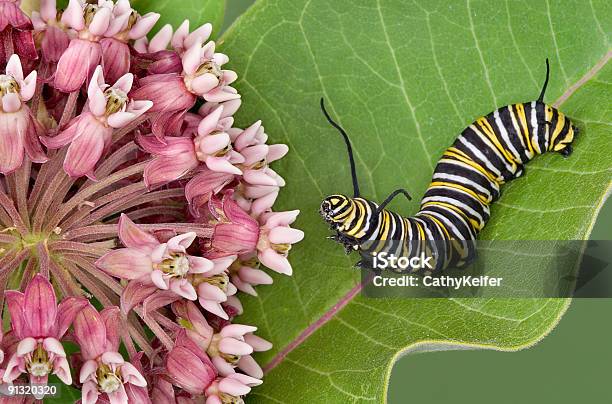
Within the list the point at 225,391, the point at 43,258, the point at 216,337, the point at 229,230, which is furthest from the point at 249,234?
the point at 43,258

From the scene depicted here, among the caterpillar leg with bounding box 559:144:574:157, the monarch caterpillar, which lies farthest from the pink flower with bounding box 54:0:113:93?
the caterpillar leg with bounding box 559:144:574:157

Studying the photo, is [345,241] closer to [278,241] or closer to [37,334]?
[278,241]

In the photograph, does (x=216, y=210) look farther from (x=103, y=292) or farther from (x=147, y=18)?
(x=147, y=18)

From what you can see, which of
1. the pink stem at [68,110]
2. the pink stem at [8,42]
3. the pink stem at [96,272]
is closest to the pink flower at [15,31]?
the pink stem at [8,42]

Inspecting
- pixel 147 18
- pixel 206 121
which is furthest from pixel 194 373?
pixel 147 18

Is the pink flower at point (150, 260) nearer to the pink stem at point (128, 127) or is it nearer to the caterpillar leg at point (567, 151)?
the pink stem at point (128, 127)

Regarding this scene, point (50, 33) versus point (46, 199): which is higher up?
point (50, 33)
